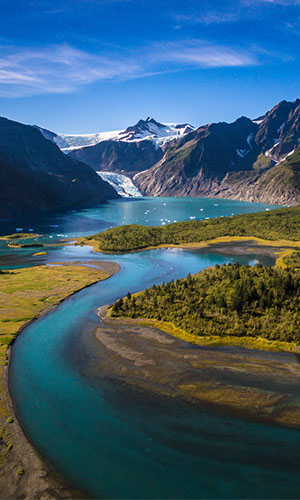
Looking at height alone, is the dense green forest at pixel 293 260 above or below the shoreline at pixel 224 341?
above

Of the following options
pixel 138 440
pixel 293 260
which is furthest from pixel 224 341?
pixel 293 260

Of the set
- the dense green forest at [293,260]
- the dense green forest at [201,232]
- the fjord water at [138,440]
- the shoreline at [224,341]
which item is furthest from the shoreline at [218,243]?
the fjord water at [138,440]

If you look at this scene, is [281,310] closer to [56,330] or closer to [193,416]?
[193,416]

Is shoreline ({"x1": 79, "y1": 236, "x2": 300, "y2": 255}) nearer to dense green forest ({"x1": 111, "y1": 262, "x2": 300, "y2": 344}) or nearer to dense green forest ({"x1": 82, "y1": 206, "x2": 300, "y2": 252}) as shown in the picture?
dense green forest ({"x1": 82, "y1": 206, "x2": 300, "y2": 252})

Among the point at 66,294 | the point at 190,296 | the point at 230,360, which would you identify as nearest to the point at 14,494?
the point at 230,360

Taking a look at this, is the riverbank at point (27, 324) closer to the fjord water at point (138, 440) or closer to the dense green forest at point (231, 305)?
the fjord water at point (138, 440)

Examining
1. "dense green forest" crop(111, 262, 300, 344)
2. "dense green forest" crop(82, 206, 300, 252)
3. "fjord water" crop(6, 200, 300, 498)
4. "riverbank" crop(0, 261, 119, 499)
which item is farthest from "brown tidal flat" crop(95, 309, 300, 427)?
"dense green forest" crop(82, 206, 300, 252)

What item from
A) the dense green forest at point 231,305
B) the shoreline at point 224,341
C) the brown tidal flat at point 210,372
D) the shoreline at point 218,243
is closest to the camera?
the brown tidal flat at point 210,372
